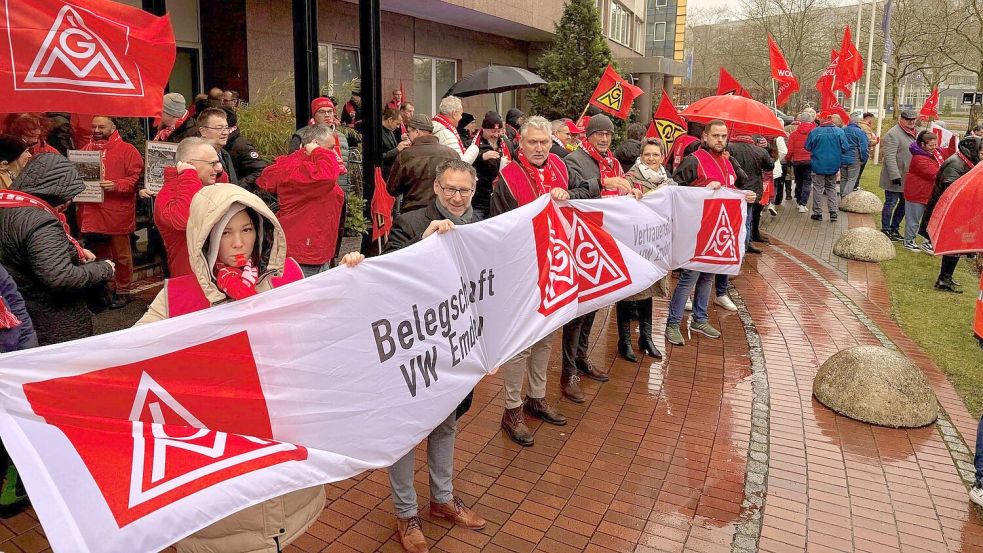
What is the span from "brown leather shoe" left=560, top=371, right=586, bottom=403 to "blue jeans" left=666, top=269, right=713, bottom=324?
70.0 inches

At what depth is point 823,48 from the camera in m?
44.1

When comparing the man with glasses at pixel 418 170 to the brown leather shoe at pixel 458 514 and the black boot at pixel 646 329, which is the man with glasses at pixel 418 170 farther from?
the brown leather shoe at pixel 458 514

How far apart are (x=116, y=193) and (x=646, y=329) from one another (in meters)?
5.26

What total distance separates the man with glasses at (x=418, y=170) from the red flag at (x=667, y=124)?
4.13 metres

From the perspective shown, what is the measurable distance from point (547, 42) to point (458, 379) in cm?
2178

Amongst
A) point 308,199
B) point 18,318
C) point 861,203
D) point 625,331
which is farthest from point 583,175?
point 861,203

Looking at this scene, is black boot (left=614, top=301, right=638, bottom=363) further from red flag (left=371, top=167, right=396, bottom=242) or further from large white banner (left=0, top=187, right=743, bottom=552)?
red flag (left=371, top=167, right=396, bottom=242)

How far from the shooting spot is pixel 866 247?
1102 centimetres

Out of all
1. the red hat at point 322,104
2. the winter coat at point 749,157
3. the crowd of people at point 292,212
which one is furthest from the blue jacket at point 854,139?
the red hat at point 322,104

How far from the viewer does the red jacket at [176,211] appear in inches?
166

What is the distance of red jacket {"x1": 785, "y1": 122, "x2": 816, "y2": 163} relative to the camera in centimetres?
1454

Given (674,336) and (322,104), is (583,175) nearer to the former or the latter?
(674,336)

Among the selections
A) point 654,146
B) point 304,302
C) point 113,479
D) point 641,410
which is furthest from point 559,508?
point 654,146

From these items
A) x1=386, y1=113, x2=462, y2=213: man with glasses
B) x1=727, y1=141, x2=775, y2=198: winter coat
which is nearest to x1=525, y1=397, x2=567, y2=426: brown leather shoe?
x1=386, y1=113, x2=462, y2=213: man with glasses
